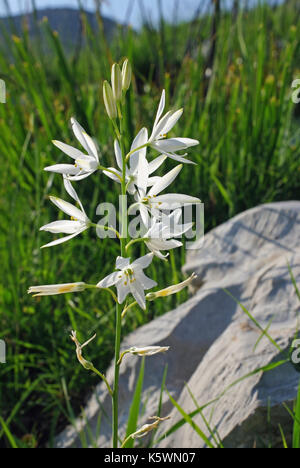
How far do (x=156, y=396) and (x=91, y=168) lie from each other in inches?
→ 43.3

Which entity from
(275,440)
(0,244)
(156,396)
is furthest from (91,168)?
(0,244)

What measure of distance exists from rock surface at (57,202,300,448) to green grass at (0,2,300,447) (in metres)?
0.19

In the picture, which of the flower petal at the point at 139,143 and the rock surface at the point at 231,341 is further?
the rock surface at the point at 231,341

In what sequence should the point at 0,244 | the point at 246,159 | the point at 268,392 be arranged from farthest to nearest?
the point at 246,159, the point at 0,244, the point at 268,392

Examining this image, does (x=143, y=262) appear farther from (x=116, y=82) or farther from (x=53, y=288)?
(x=116, y=82)

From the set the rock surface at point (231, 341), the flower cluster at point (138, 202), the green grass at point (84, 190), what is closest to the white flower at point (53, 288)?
the flower cluster at point (138, 202)

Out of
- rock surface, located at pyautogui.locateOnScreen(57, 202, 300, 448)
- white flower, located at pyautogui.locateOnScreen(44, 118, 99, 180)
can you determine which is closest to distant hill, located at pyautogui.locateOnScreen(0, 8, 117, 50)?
rock surface, located at pyautogui.locateOnScreen(57, 202, 300, 448)

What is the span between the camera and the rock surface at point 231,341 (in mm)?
1390

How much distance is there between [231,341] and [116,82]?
963mm

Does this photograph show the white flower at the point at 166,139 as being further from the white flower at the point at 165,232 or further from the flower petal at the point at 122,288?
the flower petal at the point at 122,288

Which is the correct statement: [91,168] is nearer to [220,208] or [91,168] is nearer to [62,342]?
[62,342]

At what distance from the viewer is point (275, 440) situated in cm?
140

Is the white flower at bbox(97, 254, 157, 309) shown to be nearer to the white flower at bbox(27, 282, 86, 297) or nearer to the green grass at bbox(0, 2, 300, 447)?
the white flower at bbox(27, 282, 86, 297)

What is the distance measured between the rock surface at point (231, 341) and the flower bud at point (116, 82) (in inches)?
28.5
